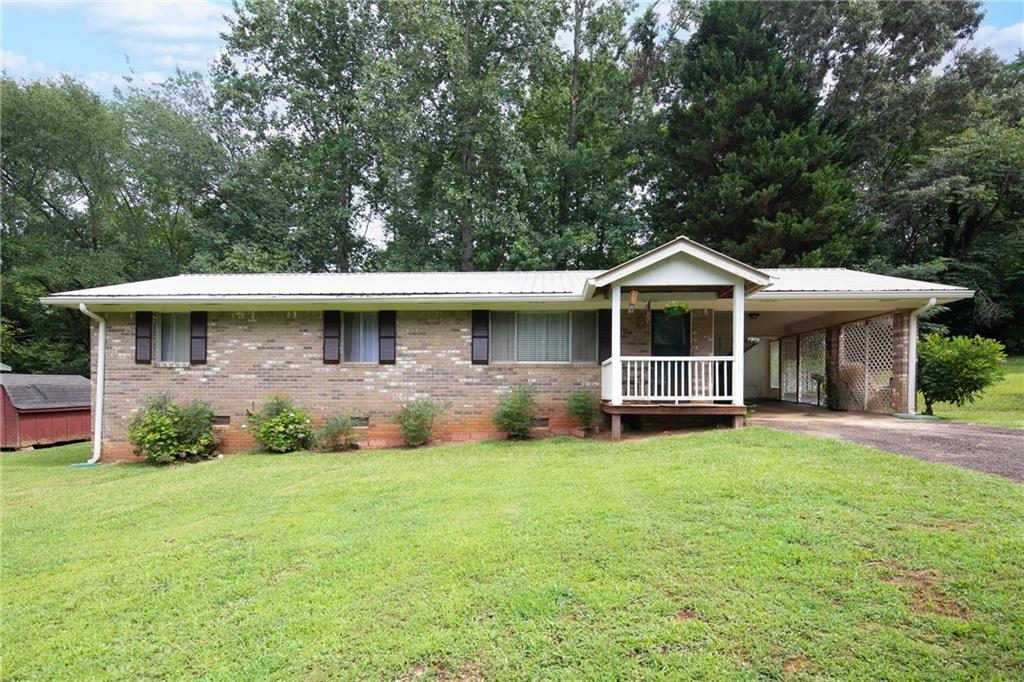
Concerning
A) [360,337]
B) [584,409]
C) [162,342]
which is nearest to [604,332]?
[584,409]

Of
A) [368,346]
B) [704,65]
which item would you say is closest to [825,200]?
[704,65]

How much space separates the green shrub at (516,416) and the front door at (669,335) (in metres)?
2.76

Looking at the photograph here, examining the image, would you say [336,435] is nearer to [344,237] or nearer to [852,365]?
[852,365]

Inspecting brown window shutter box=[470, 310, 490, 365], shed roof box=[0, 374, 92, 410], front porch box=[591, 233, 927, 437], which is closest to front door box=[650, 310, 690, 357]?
front porch box=[591, 233, 927, 437]

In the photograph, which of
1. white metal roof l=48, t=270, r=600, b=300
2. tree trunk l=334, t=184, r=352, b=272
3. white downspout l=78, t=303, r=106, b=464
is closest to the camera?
white metal roof l=48, t=270, r=600, b=300

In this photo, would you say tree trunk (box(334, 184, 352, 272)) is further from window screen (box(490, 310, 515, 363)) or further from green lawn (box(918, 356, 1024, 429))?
green lawn (box(918, 356, 1024, 429))

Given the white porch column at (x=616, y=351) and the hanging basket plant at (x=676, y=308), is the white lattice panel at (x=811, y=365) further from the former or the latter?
the white porch column at (x=616, y=351)

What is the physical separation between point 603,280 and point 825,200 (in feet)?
41.8

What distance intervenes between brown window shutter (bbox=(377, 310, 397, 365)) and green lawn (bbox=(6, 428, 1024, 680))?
13.4 ft

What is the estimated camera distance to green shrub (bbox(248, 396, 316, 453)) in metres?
9.13

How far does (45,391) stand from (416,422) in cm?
1287

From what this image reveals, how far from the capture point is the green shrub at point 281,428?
9.13 meters

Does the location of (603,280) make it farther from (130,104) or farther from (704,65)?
(130,104)

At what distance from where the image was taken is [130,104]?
2131 centimetres
